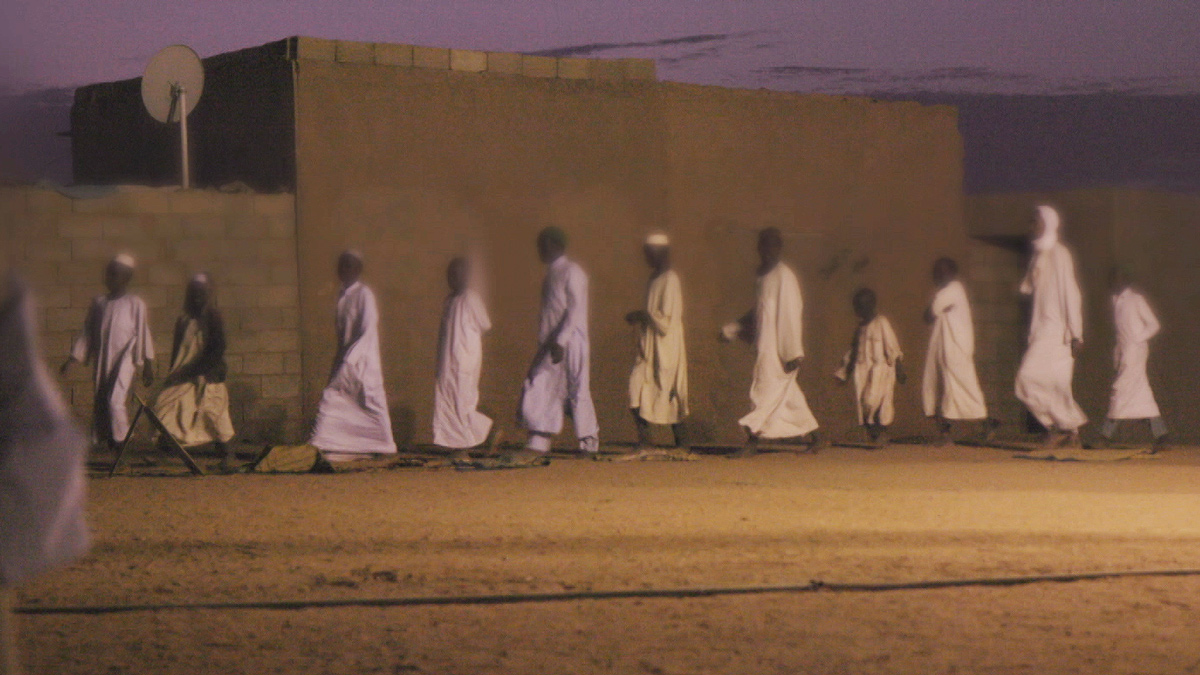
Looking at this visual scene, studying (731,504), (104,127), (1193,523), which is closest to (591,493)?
(731,504)

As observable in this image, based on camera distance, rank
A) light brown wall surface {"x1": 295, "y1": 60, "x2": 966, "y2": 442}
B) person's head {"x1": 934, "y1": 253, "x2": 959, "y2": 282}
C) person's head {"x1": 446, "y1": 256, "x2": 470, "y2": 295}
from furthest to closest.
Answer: person's head {"x1": 934, "y1": 253, "x2": 959, "y2": 282} → light brown wall surface {"x1": 295, "y1": 60, "x2": 966, "y2": 442} → person's head {"x1": 446, "y1": 256, "x2": 470, "y2": 295}

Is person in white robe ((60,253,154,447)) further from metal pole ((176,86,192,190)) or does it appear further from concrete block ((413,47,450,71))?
concrete block ((413,47,450,71))

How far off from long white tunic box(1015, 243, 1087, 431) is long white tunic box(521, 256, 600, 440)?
11.9ft

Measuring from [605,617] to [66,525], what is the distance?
3237mm

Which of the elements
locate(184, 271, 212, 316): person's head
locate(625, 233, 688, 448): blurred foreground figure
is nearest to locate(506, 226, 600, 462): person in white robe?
locate(625, 233, 688, 448): blurred foreground figure

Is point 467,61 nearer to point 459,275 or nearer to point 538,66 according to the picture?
point 538,66

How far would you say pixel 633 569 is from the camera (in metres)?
7.06

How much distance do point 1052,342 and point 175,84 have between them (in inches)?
290

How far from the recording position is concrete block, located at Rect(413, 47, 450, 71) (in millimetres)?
13828

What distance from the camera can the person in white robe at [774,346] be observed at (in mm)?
12484

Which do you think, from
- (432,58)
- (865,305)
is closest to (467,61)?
(432,58)

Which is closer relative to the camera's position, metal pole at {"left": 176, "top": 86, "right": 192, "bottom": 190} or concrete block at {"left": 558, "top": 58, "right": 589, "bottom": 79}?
metal pole at {"left": 176, "top": 86, "right": 192, "bottom": 190}

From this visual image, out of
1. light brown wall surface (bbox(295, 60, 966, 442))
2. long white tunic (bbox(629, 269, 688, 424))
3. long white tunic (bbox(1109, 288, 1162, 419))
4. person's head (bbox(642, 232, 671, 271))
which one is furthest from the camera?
long white tunic (bbox(1109, 288, 1162, 419))

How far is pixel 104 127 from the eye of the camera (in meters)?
15.9
